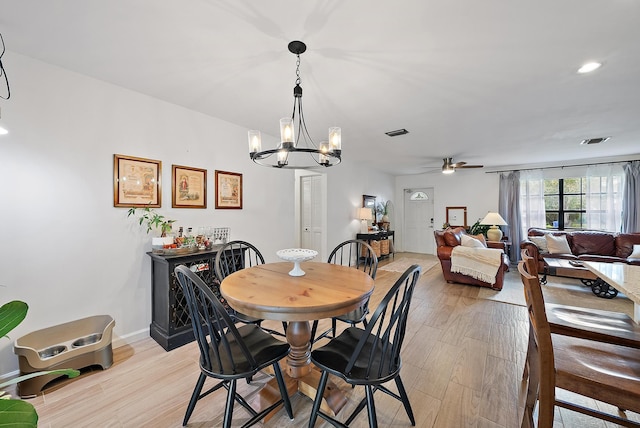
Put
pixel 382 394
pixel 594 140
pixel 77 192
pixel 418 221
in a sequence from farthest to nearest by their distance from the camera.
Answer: pixel 418 221
pixel 594 140
pixel 77 192
pixel 382 394

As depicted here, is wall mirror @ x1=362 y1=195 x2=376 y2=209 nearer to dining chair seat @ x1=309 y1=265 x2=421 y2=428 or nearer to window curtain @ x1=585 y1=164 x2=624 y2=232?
window curtain @ x1=585 y1=164 x2=624 y2=232

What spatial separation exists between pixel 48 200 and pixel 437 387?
3.27 metres

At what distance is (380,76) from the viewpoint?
2.24 m

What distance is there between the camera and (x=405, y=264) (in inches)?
239

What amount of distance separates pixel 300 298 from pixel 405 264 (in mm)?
5122

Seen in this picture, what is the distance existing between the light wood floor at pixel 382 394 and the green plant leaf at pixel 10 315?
133 cm

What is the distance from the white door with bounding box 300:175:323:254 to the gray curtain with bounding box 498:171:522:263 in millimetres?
4404

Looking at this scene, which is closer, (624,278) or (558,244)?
(624,278)

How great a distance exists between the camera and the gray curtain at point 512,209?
6.04m

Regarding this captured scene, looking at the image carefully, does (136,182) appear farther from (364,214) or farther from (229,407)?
(364,214)

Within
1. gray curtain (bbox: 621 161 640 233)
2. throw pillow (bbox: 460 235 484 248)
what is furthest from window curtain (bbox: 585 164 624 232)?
throw pillow (bbox: 460 235 484 248)

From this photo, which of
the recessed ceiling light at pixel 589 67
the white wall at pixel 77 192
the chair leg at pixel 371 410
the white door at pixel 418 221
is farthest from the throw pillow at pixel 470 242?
the white wall at pixel 77 192

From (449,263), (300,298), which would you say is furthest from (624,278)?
(449,263)

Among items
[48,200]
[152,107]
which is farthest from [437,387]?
[152,107]
